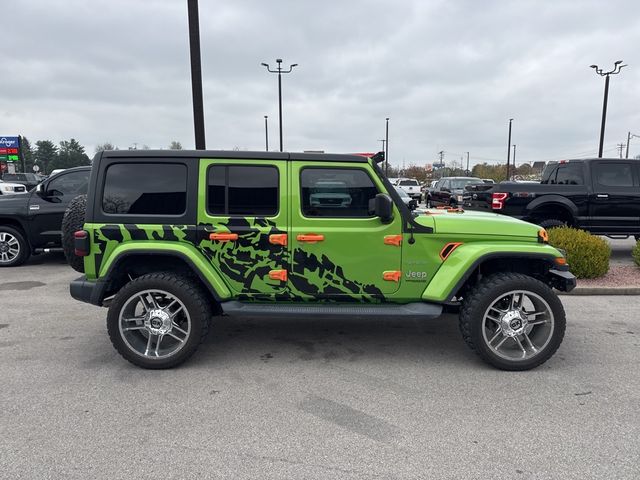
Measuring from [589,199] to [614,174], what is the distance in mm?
762

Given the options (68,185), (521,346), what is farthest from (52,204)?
(521,346)

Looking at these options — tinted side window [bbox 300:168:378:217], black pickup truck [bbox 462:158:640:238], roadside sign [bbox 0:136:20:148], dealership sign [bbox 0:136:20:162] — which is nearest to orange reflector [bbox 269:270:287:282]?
tinted side window [bbox 300:168:378:217]

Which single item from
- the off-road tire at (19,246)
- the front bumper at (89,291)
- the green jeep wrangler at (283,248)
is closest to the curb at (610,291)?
the green jeep wrangler at (283,248)

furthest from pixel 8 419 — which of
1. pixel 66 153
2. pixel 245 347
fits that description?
pixel 66 153

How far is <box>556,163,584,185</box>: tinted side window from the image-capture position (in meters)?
8.88

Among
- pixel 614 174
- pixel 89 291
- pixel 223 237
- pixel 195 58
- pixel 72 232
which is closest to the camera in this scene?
pixel 223 237

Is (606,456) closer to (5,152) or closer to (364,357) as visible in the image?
(364,357)

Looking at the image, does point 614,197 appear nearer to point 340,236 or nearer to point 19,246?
point 340,236

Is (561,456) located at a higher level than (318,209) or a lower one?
lower

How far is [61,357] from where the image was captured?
4.10 metres

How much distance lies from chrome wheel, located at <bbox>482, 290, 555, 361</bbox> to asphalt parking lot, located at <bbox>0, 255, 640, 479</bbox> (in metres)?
0.21

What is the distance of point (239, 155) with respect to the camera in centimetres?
386

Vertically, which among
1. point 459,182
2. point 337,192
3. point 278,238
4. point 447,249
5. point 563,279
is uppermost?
point 459,182

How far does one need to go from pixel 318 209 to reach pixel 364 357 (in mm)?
1451
